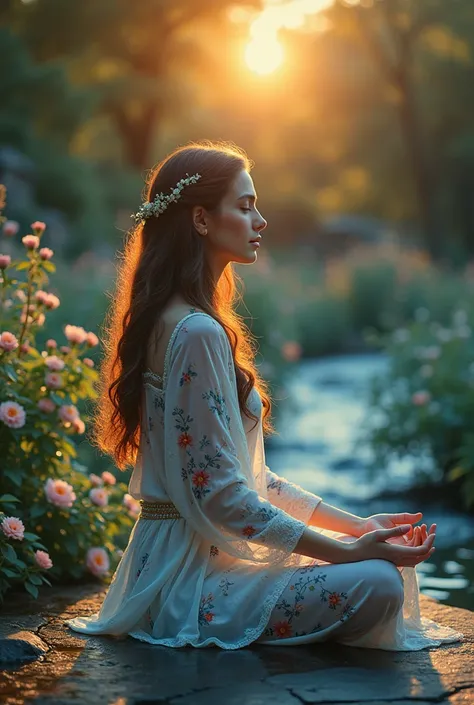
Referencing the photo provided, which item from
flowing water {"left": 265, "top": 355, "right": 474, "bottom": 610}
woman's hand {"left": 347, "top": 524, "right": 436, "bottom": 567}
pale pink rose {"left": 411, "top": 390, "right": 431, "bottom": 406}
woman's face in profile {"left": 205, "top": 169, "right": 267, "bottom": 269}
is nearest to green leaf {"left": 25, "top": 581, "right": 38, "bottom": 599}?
woman's hand {"left": 347, "top": 524, "right": 436, "bottom": 567}

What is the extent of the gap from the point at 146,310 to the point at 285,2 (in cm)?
2369

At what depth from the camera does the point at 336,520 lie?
318 centimetres

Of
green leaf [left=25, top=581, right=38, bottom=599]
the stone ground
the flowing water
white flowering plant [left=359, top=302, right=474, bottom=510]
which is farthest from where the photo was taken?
white flowering plant [left=359, top=302, right=474, bottom=510]

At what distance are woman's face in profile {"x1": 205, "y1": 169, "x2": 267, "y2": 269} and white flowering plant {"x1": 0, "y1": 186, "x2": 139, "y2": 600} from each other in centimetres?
84

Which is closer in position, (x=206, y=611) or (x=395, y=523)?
(x=206, y=611)

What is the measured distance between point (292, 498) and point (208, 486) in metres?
0.51

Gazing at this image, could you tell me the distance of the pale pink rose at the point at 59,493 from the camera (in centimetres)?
354

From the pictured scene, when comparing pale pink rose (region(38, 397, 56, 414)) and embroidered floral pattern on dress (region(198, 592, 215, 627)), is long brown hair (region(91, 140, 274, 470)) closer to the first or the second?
embroidered floral pattern on dress (region(198, 592, 215, 627))

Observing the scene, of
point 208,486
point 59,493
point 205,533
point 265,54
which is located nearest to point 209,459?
point 208,486

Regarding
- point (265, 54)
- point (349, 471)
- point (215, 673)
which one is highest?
point (265, 54)

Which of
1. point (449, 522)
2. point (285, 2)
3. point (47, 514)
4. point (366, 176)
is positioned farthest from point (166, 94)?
point (47, 514)

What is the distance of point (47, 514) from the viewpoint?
3.73 meters

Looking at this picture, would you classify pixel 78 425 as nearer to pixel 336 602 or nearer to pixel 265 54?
pixel 336 602

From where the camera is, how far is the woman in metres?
2.78
